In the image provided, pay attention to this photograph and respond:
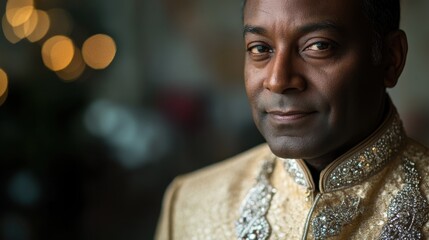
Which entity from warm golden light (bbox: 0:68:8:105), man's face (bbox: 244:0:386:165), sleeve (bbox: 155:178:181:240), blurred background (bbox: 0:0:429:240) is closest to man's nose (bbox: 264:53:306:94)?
man's face (bbox: 244:0:386:165)

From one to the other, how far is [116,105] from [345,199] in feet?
12.7

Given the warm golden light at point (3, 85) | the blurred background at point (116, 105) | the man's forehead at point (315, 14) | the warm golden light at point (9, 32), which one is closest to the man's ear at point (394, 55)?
the man's forehead at point (315, 14)

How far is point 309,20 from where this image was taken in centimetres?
137

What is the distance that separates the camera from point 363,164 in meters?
1.47

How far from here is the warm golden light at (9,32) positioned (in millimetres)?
3926

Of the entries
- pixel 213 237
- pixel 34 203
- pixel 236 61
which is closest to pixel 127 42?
pixel 236 61

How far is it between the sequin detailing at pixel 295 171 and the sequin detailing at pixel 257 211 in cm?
8

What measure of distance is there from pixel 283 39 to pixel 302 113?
0.45 feet

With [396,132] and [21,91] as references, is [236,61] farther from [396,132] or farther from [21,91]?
[396,132]

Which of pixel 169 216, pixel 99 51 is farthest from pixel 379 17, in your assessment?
pixel 99 51

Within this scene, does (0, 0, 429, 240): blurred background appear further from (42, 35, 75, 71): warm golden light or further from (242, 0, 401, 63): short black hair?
(242, 0, 401, 63): short black hair

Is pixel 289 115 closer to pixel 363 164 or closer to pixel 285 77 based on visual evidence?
pixel 285 77

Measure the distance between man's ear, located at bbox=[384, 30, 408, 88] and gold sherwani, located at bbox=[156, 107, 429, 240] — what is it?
8 centimetres

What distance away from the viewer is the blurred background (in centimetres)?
398
